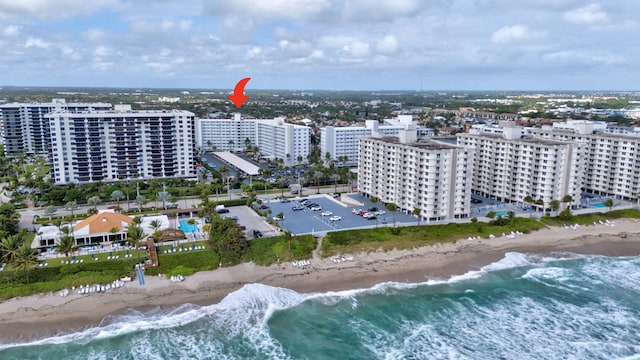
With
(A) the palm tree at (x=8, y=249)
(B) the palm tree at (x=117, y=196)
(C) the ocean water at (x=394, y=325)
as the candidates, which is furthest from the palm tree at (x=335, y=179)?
(A) the palm tree at (x=8, y=249)

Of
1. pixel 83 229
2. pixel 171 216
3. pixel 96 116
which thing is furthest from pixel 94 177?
pixel 83 229

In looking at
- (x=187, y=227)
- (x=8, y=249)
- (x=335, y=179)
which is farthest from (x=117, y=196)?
(x=335, y=179)

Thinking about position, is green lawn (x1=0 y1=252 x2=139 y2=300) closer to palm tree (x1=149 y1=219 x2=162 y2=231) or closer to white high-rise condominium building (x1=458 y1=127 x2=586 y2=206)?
palm tree (x1=149 y1=219 x2=162 y2=231)

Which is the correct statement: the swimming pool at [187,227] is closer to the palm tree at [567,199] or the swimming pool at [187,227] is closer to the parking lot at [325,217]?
the parking lot at [325,217]

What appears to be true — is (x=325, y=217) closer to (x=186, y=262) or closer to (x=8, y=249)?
(x=186, y=262)

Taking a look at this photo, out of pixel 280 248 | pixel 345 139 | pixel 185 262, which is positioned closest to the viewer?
pixel 185 262

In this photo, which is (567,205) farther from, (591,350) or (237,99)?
(237,99)
